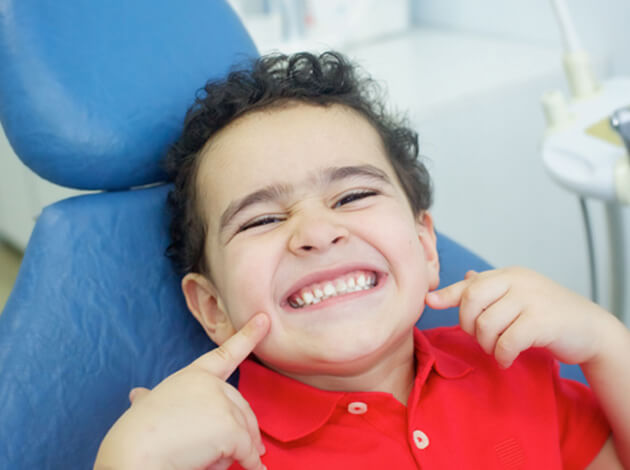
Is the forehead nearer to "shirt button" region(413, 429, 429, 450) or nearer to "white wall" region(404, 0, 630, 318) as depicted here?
"shirt button" region(413, 429, 429, 450)

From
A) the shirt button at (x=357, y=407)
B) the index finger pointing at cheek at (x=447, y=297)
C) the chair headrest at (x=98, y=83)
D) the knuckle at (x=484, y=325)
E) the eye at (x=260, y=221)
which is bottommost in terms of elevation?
the shirt button at (x=357, y=407)

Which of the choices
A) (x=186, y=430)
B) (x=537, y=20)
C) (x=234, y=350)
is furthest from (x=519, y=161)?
(x=186, y=430)

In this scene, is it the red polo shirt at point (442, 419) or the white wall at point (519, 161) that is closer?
the red polo shirt at point (442, 419)

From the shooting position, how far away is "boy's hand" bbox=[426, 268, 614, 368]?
2.73ft

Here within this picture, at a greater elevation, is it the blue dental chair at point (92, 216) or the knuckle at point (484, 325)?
the blue dental chair at point (92, 216)

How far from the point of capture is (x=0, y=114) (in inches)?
36.8

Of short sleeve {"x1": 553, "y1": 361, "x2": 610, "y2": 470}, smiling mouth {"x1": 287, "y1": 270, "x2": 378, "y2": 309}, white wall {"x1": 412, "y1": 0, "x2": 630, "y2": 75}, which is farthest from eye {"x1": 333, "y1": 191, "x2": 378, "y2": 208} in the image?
white wall {"x1": 412, "y1": 0, "x2": 630, "y2": 75}

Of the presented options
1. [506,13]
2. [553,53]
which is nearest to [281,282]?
[553,53]

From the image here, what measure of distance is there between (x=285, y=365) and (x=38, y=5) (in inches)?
22.2

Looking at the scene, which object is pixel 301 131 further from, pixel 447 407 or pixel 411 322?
pixel 447 407

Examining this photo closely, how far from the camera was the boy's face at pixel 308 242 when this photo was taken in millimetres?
811

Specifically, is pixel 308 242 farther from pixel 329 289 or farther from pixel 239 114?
pixel 239 114

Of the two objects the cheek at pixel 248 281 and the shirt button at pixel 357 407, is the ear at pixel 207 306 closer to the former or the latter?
the cheek at pixel 248 281

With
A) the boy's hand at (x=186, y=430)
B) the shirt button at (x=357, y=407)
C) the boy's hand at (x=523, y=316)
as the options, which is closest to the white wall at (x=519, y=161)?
the boy's hand at (x=523, y=316)
